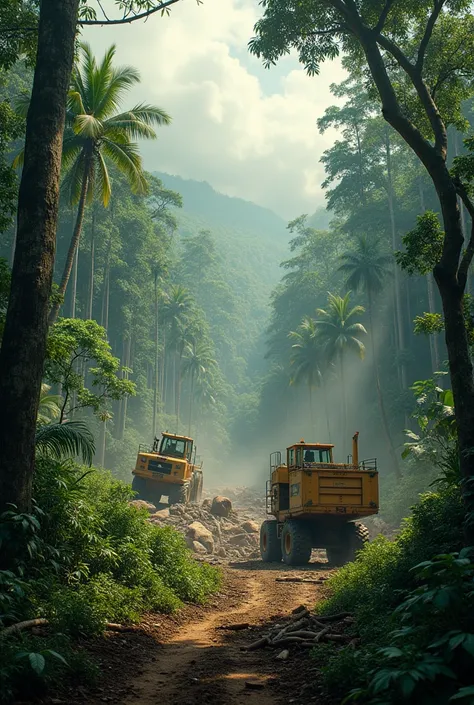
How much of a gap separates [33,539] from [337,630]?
3729 millimetres

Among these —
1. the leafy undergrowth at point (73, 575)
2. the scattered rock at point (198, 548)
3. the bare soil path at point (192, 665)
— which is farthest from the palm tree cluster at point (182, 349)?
the bare soil path at point (192, 665)

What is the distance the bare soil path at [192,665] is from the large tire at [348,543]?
24.1ft

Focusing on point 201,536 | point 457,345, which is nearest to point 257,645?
point 457,345

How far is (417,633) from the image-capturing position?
15.2ft

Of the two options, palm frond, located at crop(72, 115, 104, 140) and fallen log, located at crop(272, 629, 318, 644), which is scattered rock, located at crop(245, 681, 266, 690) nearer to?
fallen log, located at crop(272, 629, 318, 644)

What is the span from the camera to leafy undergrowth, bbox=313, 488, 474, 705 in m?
3.78

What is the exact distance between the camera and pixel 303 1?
12906mm

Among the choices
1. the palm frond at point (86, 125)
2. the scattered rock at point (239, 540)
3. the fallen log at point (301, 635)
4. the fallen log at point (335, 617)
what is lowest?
the fallen log at point (301, 635)

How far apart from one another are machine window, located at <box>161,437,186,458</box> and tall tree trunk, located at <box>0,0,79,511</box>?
71.0ft

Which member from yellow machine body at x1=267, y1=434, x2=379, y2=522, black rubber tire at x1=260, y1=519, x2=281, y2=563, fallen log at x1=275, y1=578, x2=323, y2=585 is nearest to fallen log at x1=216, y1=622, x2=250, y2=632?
fallen log at x1=275, y1=578, x2=323, y2=585

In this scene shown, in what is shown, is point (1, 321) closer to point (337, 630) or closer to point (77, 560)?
point (77, 560)

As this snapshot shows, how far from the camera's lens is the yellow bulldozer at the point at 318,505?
17.0 metres

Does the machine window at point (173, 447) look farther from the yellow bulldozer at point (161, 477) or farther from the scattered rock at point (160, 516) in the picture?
the scattered rock at point (160, 516)

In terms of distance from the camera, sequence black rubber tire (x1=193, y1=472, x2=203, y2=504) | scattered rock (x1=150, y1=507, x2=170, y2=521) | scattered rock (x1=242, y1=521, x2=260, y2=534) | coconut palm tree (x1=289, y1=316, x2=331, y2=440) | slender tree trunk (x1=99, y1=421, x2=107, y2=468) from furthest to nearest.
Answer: coconut palm tree (x1=289, y1=316, x2=331, y2=440) → slender tree trunk (x1=99, y1=421, x2=107, y2=468) → black rubber tire (x1=193, y1=472, x2=203, y2=504) → scattered rock (x1=242, y1=521, x2=260, y2=534) → scattered rock (x1=150, y1=507, x2=170, y2=521)
